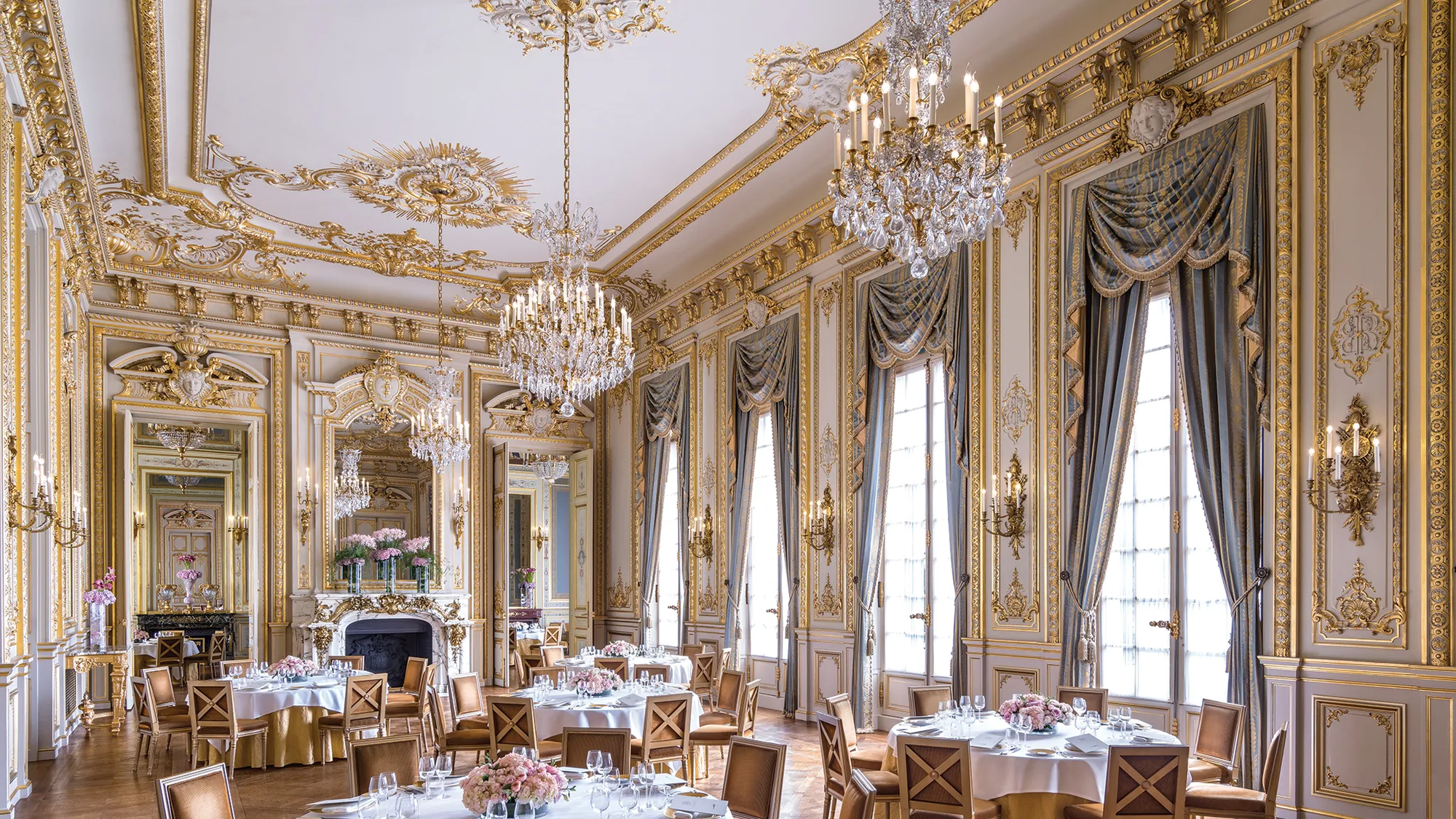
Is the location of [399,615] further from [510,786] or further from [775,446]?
[510,786]

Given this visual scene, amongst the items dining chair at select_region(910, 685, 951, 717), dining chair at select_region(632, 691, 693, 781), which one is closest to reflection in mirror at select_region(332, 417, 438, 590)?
dining chair at select_region(632, 691, 693, 781)

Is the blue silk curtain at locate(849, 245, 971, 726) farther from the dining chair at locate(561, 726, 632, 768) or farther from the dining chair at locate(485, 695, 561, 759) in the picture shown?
the dining chair at locate(561, 726, 632, 768)

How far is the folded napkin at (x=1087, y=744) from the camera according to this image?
4965mm

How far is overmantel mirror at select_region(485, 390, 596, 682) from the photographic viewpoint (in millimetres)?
13922

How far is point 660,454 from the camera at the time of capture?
1311cm

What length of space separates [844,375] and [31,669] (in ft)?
22.6

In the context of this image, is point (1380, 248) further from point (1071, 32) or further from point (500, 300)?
point (500, 300)

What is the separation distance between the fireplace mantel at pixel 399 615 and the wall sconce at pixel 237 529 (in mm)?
1089

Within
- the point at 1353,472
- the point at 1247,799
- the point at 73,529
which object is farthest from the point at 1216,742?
the point at 73,529

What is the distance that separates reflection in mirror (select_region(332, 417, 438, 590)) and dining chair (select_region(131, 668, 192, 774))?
4302 mm

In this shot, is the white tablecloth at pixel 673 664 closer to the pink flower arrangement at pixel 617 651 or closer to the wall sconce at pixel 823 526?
the pink flower arrangement at pixel 617 651

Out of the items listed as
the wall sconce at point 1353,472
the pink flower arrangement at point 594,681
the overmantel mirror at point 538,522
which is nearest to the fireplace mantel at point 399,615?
the overmantel mirror at point 538,522

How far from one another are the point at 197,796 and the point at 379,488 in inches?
380

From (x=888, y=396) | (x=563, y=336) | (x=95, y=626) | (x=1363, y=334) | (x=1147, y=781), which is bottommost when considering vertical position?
(x=95, y=626)
